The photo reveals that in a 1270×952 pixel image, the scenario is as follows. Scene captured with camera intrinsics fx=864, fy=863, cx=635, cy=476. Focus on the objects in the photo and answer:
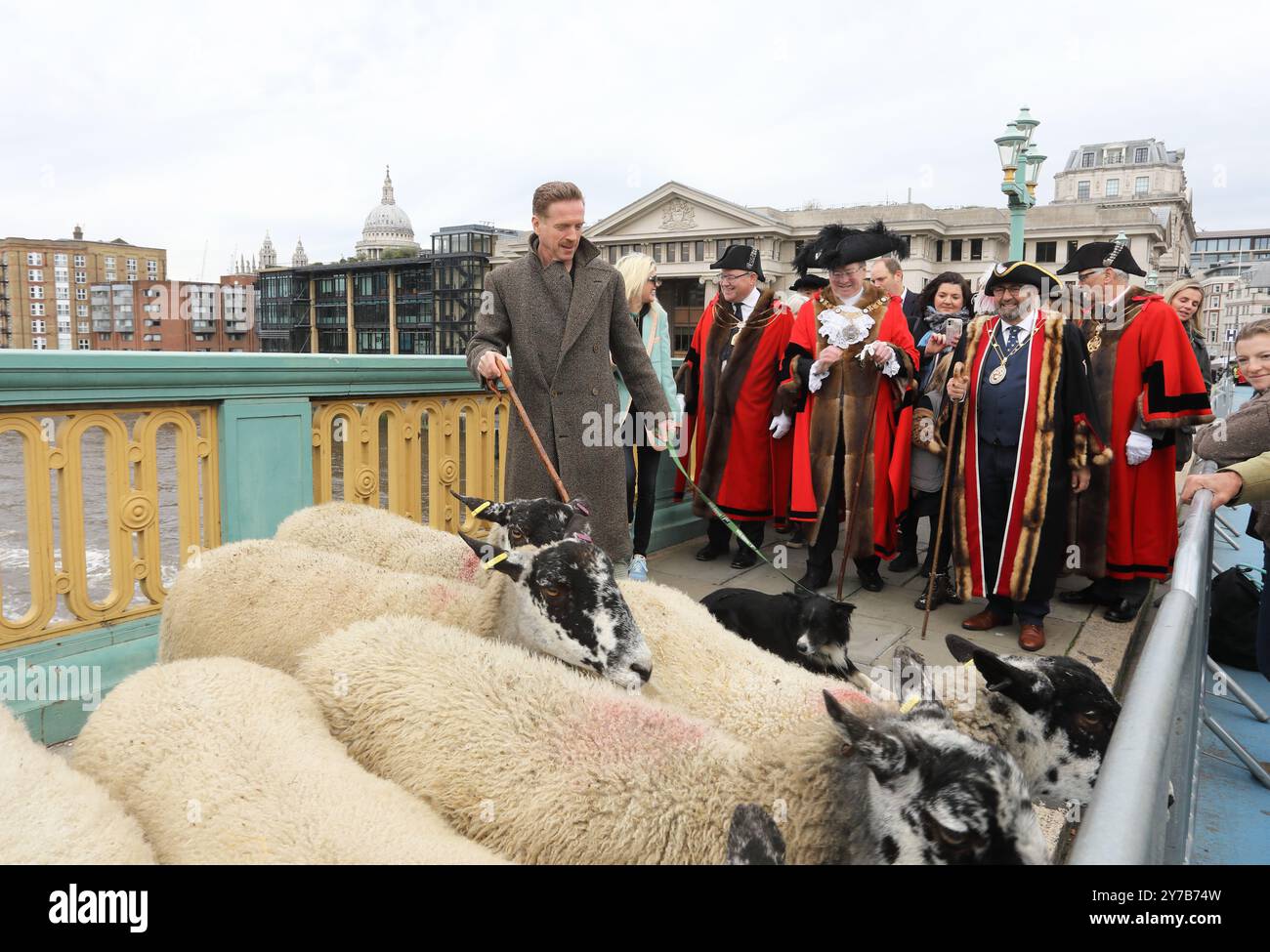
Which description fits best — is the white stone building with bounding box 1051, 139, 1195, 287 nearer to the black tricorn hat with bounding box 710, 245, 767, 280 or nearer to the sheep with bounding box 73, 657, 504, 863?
the black tricorn hat with bounding box 710, 245, 767, 280

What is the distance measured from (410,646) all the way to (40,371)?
206cm

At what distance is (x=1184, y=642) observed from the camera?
1.92 m

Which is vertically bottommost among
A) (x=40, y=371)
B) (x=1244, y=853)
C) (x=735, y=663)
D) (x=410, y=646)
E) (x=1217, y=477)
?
(x=1244, y=853)

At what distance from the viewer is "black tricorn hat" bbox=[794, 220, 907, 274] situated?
18.4 ft

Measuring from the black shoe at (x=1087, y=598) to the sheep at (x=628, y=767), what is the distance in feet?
15.3

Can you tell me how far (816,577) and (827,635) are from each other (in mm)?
2425

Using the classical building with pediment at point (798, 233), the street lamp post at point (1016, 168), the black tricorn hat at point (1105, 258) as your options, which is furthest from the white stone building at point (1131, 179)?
the black tricorn hat at point (1105, 258)

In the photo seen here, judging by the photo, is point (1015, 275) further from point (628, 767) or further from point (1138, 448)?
point (628, 767)

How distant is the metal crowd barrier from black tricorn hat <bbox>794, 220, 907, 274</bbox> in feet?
11.1

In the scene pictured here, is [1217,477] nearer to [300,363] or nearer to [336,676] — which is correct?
[336,676]

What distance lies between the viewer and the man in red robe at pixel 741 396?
669cm

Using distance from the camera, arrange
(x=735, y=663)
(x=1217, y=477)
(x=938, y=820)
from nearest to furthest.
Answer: (x=938, y=820), (x=735, y=663), (x=1217, y=477)

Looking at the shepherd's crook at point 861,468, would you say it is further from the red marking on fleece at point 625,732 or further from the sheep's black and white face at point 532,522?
the red marking on fleece at point 625,732
